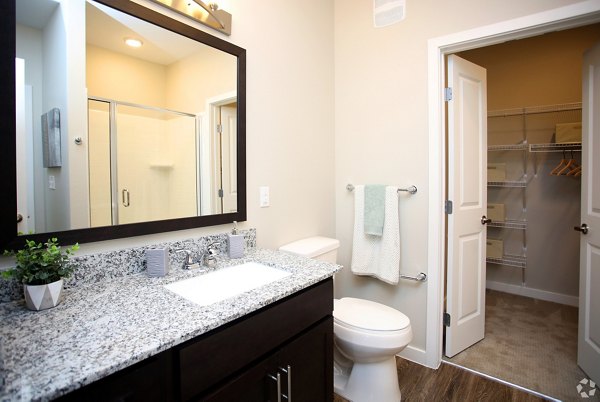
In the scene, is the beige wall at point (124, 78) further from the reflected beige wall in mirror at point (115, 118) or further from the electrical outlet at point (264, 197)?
the electrical outlet at point (264, 197)

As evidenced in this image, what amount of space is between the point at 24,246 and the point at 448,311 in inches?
88.3

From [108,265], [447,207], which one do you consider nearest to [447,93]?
[447,207]

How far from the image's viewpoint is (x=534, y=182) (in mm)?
3021

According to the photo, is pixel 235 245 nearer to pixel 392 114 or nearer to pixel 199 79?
pixel 199 79

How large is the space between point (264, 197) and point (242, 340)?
0.95 m

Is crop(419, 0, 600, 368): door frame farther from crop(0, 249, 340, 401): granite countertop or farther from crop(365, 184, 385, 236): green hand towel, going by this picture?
crop(0, 249, 340, 401): granite countertop

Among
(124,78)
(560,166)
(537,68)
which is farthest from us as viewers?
(537,68)

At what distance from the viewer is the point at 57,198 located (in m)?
1.06

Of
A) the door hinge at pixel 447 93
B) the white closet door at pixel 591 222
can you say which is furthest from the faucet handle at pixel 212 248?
the white closet door at pixel 591 222

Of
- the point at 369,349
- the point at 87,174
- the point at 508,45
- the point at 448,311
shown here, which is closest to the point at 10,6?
the point at 87,174

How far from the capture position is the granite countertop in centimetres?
61

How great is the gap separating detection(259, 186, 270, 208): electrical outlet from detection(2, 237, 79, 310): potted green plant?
98cm

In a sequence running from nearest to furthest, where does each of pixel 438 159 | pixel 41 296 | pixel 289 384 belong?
pixel 41 296 < pixel 289 384 < pixel 438 159

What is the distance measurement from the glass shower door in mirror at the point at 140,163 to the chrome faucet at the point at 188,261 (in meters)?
0.16
